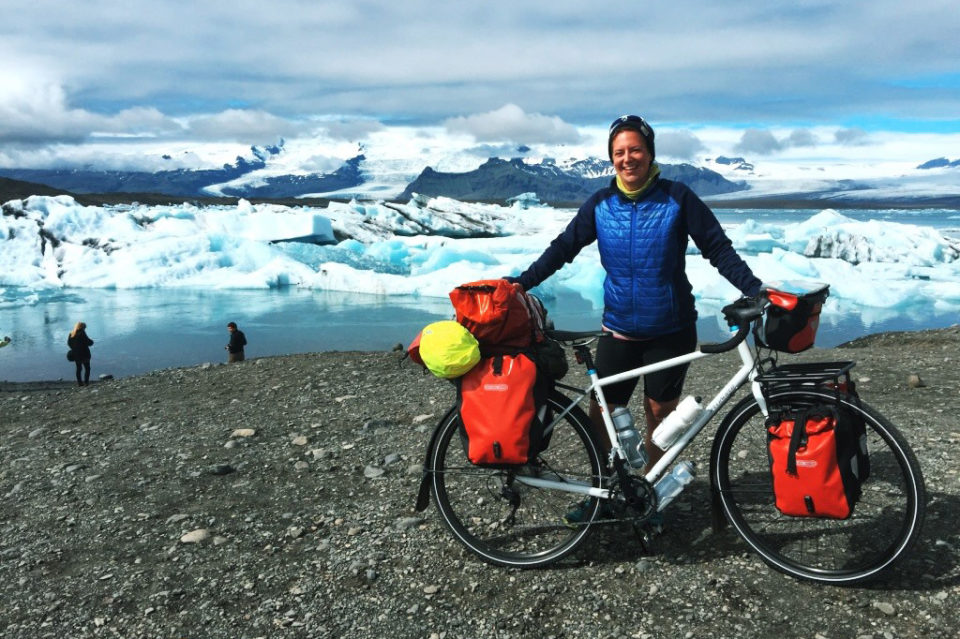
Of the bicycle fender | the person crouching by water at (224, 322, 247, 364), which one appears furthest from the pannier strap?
the person crouching by water at (224, 322, 247, 364)

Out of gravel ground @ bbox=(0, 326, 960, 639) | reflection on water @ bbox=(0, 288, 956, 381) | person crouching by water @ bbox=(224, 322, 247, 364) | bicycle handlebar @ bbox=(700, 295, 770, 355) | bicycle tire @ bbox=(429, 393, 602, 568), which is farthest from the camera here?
reflection on water @ bbox=(0, 288, 956, 381)

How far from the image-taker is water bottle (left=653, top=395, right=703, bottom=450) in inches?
115

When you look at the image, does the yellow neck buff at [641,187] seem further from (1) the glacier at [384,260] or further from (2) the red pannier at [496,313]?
(1) the glacier at [384,260]

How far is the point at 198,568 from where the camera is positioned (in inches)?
135

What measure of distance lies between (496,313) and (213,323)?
22.9 m

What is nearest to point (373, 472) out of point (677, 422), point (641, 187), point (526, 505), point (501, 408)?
point (526, 505)

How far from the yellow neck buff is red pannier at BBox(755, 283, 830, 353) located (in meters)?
0.69

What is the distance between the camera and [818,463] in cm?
266

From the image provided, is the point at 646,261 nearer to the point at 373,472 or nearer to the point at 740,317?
the point at 740,317

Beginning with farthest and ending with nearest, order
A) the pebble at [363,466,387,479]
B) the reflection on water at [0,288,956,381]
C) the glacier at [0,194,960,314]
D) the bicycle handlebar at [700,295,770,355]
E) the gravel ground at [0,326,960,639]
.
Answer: the glacier at [0,194,960,314] → the reflection on water at [0,288,956,381] → the pebble at [363,466,387,479] → the gravel ground at [0,326,960,639] → the bicycle handlebar at [700,295,770,355]

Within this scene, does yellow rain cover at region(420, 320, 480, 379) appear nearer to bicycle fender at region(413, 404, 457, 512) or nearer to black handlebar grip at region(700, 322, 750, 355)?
bicycle fender at region(413, 404, 457, 512)

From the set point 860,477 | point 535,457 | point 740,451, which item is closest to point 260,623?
point 535,457

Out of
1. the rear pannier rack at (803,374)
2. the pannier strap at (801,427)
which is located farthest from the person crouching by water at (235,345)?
the pannier strap at (801,427)

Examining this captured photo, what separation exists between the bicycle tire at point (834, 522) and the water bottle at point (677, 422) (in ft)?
0.51
